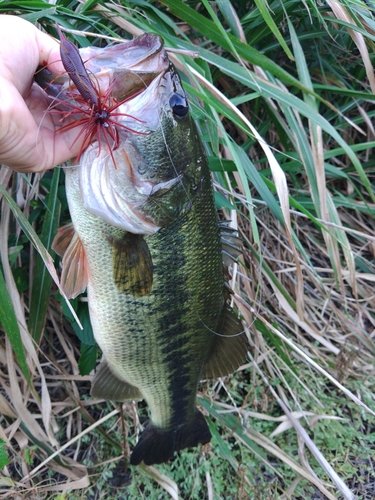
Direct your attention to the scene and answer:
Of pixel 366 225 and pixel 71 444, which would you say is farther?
pixel 366 225

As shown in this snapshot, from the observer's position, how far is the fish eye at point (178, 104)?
42.6 inches

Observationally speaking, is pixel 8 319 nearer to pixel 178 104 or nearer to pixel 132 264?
pixel 132 264

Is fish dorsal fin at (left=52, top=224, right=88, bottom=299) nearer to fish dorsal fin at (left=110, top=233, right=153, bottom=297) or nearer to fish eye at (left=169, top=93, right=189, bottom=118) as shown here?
fish dorsal fin at (left=110, top=233, right=153, bottom=297)

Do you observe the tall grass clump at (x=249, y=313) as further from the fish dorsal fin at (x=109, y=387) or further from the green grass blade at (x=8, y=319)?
the fish dorsal fin at (x=109, y=387)

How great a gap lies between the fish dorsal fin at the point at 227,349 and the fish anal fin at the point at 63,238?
0.62 metres

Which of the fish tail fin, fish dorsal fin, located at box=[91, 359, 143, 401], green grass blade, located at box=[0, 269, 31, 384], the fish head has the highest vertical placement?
the fish head

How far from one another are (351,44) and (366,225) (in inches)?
44.8

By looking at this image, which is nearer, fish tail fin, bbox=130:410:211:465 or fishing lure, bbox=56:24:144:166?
→ fishing lure, bbox=56:24:144:166

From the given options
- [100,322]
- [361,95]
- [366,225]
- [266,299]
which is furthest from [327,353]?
[100,322]

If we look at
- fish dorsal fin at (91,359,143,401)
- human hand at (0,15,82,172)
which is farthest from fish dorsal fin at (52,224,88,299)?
fish dorsal fin at (91,359,143,401)

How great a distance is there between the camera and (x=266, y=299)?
2312 millimetres

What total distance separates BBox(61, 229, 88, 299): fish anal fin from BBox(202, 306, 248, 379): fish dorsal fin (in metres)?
0.54

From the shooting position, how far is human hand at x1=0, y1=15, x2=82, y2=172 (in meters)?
0.97

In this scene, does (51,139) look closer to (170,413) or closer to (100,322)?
(100,322)
